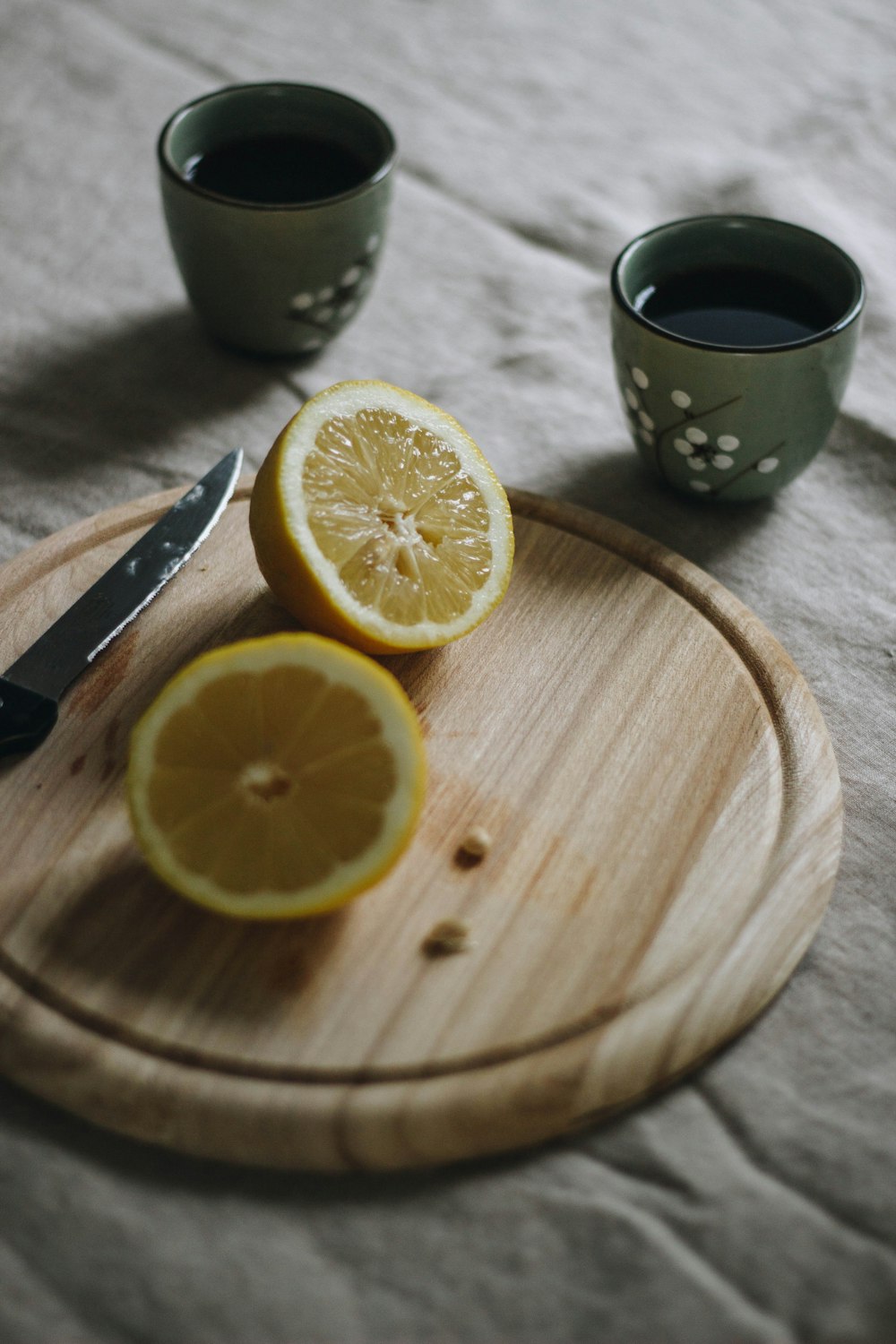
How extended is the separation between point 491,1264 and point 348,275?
4.65 feet

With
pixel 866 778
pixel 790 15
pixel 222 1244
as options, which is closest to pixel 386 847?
pixel 222 1244

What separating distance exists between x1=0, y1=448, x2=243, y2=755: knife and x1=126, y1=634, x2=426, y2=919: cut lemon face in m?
0.22

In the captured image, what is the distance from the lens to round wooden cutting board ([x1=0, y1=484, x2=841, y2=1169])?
1063 mm

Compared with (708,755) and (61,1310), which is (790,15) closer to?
(708,755)

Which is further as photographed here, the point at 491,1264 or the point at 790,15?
the point at 790,15

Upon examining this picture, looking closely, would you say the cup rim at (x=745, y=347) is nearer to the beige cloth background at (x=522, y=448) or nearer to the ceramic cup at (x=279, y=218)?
the beige cloth background at (x=522, y=448)

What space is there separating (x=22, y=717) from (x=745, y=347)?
3.25ft

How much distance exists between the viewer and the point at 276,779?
1.14 meters

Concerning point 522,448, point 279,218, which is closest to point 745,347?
point 522,448

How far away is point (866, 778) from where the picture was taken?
4.65 ft

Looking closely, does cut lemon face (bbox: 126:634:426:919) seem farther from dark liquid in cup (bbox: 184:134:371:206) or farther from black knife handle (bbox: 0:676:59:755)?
dark liquid in cup (bbox: 184:134:371:206)

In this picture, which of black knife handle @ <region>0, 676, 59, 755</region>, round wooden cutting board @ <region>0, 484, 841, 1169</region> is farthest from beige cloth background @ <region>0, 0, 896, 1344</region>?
black knife handle @ <region>0, 676, 59, 755</region>

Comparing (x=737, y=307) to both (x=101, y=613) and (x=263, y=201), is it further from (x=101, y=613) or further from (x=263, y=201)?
(x=101, y=613)

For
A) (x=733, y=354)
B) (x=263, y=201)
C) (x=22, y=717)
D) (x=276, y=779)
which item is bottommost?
(x=22, y=717)
